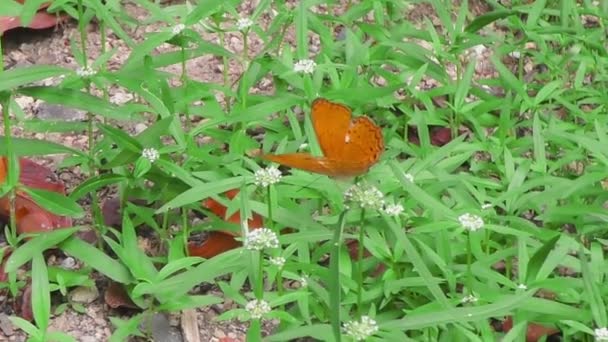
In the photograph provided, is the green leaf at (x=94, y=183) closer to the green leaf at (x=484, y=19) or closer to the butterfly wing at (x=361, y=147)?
the butterfly wing at (x=361, y=147)

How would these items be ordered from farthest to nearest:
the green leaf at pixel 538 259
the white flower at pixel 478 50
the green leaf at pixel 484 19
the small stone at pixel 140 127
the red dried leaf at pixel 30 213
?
the white flower at pixel 478 50
the green leaf at pixel 484 19
the small stone at pixel 140 127
the red dried leaf at pixel 30 213
the green leaf at pixel 538 259

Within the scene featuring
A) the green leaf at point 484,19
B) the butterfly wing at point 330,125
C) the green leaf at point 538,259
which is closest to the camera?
the butterfly wing at point 330,125

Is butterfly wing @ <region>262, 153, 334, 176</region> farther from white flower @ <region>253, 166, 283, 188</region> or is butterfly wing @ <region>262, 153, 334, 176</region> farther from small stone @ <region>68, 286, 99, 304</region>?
small stone @ <region>68, 286, 99, 304</region>

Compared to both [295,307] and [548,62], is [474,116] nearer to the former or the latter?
[548,62]

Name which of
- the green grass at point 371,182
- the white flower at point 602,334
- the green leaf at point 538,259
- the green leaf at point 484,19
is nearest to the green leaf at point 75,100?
the green grass at point 371,182

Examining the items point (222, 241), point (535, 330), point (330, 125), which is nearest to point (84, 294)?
point (222, 241)

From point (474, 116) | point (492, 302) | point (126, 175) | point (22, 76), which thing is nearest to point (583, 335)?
point (492, 302)

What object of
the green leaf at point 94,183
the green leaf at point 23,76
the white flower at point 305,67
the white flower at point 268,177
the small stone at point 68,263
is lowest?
the small stone at point 68,263

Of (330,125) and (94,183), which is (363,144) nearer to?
(330,125)
